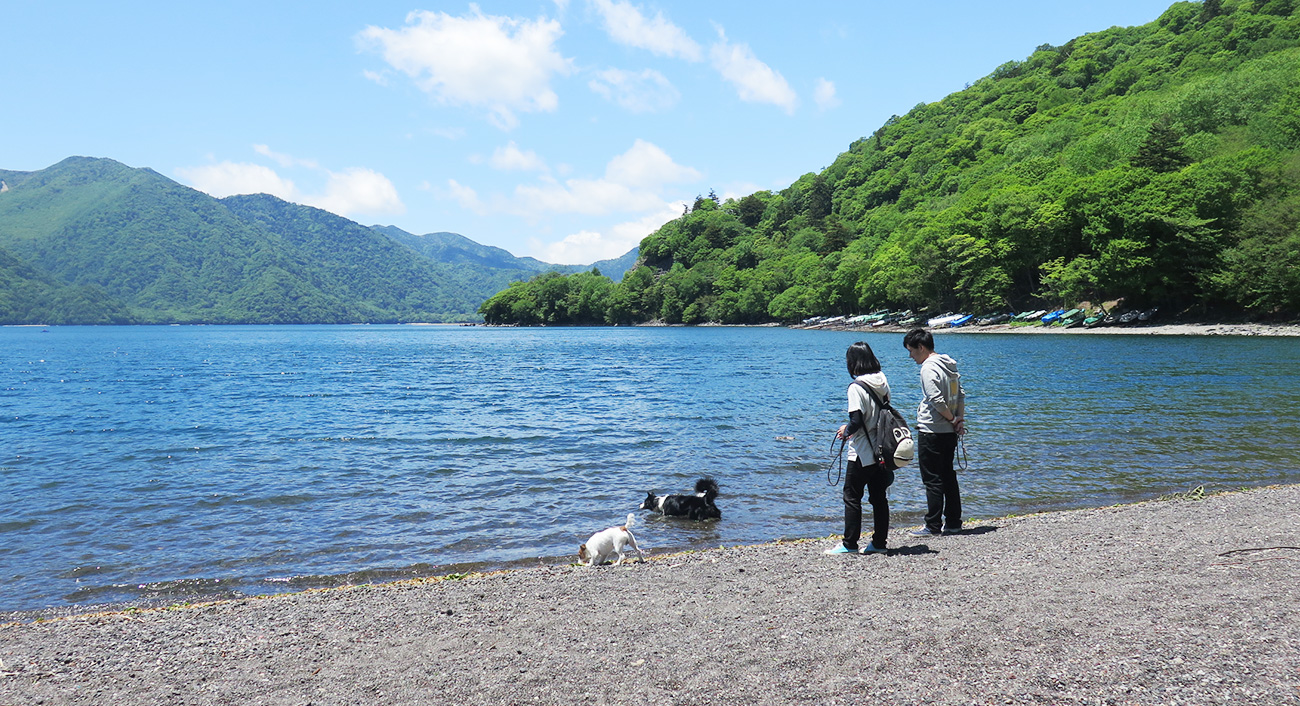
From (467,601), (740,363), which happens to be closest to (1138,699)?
(467,601)

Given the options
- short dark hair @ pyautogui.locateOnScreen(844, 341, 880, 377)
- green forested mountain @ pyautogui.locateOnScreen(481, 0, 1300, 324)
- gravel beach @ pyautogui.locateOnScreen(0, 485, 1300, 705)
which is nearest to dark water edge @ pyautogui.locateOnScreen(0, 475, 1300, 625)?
gravel beach @ pyautogui.locateOnScreen(0, 485, 1300, 705)

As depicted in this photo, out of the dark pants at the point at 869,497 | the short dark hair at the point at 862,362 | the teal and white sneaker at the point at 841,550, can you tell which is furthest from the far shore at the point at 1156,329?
the short dark hair at the point at 862,362

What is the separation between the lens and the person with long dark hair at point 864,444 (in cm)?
767

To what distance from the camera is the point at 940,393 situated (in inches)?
336

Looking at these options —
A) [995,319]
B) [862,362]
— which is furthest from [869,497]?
[995,319]

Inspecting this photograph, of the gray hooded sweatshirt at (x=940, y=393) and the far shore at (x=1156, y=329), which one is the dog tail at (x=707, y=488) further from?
the far shore at (x=1156, y=329)

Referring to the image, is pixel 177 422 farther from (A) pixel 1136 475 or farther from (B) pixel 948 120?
(B) pixel 948 120

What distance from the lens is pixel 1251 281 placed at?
58750 mm

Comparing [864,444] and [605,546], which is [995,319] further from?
[605,546]

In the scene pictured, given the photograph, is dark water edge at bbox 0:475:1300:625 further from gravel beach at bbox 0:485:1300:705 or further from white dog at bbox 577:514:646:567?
gravel beach at bbox 0:485:1300:705

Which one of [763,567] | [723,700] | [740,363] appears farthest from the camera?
[740,363]

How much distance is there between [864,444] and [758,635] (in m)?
Result: 2.83

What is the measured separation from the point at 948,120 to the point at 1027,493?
213881 millimetres

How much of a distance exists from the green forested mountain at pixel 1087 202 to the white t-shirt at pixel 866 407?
220ft
